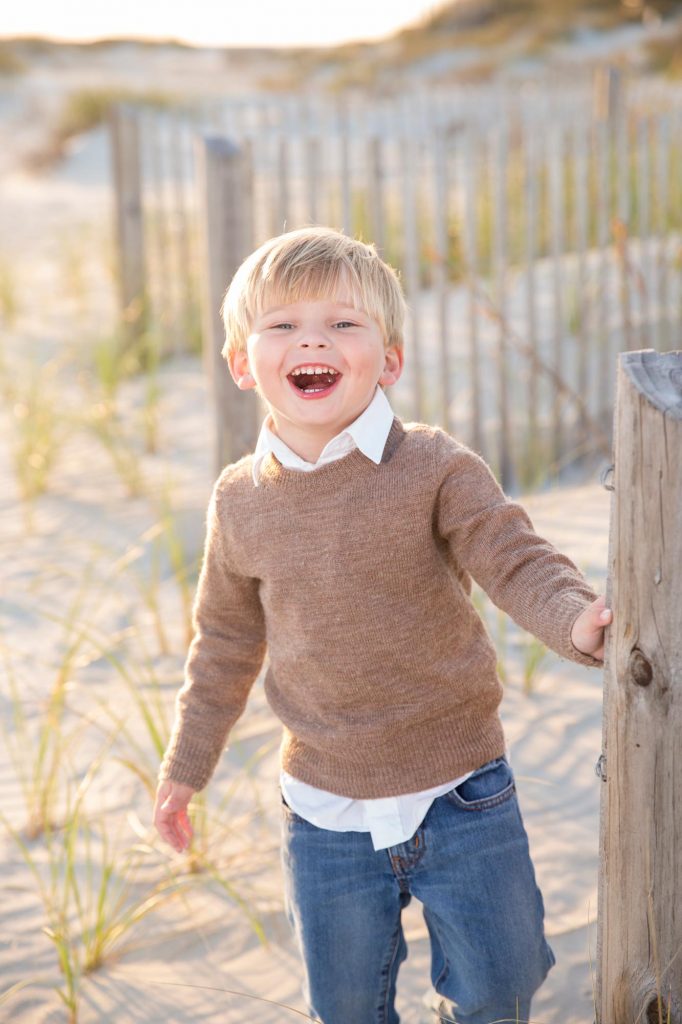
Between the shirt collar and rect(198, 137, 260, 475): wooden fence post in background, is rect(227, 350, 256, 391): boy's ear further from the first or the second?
rect(198, 137, 260, 475): wooden fence post in background

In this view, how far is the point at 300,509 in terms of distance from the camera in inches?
64.9

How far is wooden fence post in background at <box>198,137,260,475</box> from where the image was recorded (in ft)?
13.4

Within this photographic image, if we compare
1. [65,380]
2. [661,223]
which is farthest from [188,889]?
[65,380]

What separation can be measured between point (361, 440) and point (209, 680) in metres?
0.52

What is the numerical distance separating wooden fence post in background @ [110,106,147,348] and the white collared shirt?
5666 mm

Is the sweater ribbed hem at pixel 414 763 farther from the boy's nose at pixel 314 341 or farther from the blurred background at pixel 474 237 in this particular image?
the blurred background at pixel 474 237

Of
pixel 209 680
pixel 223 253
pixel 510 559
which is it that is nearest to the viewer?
pixel 510 559

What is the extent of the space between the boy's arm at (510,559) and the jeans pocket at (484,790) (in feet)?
0.93

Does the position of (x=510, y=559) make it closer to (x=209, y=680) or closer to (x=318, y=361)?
(x=318, y=361)

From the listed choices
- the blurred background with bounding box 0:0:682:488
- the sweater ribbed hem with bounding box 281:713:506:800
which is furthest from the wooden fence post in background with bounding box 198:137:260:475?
the sweater ribbed hem with bounding box 281:713:506:800

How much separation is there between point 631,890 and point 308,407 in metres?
0.78

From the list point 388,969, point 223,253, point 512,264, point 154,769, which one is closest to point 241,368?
point 388,969

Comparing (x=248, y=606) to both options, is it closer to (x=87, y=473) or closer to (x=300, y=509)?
(x=300, y=509)

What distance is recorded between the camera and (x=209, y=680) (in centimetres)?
185
